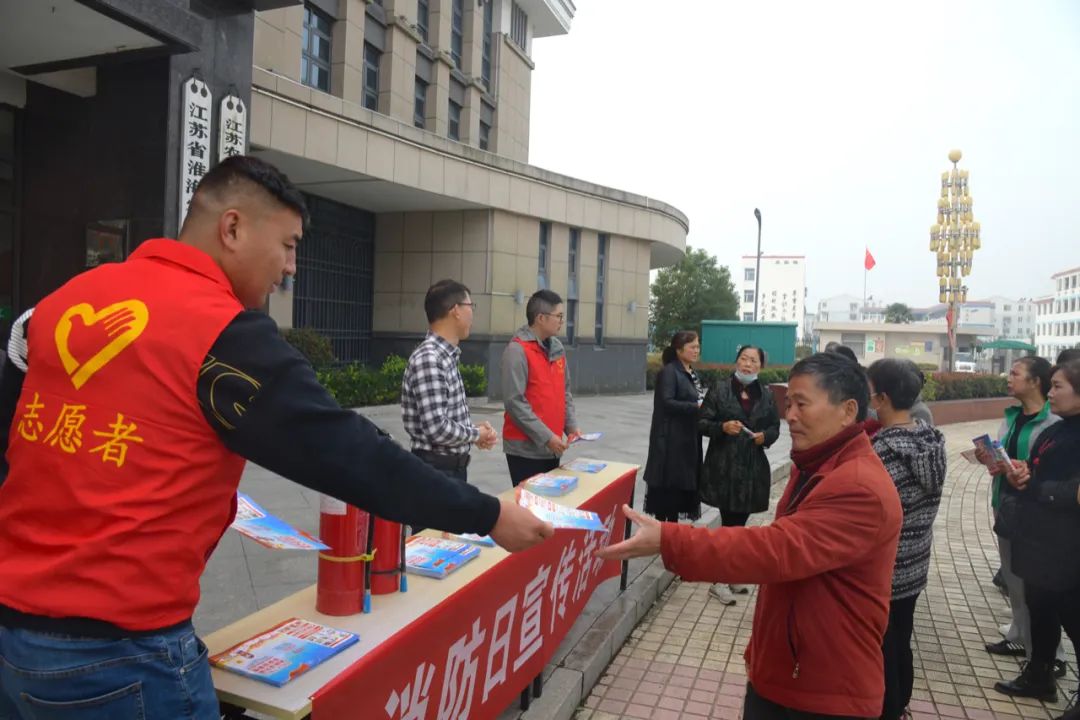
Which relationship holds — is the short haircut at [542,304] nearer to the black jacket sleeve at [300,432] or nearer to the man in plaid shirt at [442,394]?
the man in plaid shirt at [442,394]

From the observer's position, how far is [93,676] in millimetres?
1235

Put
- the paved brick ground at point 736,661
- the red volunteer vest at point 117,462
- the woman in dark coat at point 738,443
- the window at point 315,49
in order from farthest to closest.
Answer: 1. the window at point 315,49
2. the woman in dark coat at point 738,443
3. the paved brick ground at point 736,661
4. the red volunteer vest at point 117,462

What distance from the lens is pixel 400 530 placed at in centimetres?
221

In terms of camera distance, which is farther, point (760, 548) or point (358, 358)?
point (358, 358)

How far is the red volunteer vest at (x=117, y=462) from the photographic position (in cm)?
122

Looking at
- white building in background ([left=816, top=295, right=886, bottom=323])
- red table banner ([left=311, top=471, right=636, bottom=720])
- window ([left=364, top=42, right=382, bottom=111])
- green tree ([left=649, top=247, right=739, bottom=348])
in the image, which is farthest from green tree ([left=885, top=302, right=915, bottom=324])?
red table banner ([left=311, top=471, right=636, bottom=720])

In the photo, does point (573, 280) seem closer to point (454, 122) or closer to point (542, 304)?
point (454, 122)

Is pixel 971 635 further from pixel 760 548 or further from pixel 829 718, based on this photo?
pixel 760 548

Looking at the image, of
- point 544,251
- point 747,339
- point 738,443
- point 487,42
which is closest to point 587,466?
point 738,443

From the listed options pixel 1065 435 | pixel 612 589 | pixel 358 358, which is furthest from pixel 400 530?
pixel 358 358

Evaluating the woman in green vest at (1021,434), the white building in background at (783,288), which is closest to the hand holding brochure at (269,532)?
the woman in green vest at (1021,434)

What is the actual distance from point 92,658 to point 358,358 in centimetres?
1522

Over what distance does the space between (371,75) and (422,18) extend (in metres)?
2.91

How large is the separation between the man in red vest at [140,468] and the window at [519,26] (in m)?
23.8
